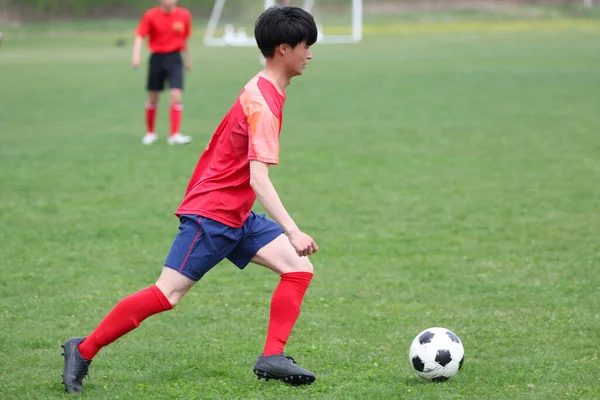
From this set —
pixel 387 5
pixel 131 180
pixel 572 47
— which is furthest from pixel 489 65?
pixel 387 5

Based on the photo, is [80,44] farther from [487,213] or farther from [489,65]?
[487,213]

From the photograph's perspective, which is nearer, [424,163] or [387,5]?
[424,163]

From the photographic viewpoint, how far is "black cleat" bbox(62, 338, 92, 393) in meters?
4.34

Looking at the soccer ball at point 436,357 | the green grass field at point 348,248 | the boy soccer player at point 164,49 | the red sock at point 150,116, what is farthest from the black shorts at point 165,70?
the soccer ball at point 436,357

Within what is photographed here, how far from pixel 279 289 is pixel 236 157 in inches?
26.4

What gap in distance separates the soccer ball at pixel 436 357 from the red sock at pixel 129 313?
1.19 metres

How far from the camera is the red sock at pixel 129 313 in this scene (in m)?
4.29

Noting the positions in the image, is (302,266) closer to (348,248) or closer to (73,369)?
(73,369)

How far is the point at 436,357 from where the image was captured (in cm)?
447

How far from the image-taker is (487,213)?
28.8 ft

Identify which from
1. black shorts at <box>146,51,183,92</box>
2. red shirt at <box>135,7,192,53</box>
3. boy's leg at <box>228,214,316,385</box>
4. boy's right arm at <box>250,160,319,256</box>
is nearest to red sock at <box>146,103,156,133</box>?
black shorts at <box>146,51,183,92</box>

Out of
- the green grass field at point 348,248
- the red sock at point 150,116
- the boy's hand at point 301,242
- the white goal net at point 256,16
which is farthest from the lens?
the white goal net at point 256,16

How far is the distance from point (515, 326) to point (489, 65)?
21.9 meters

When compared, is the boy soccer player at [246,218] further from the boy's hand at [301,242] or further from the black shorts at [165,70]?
the black shorts at [165,70]
